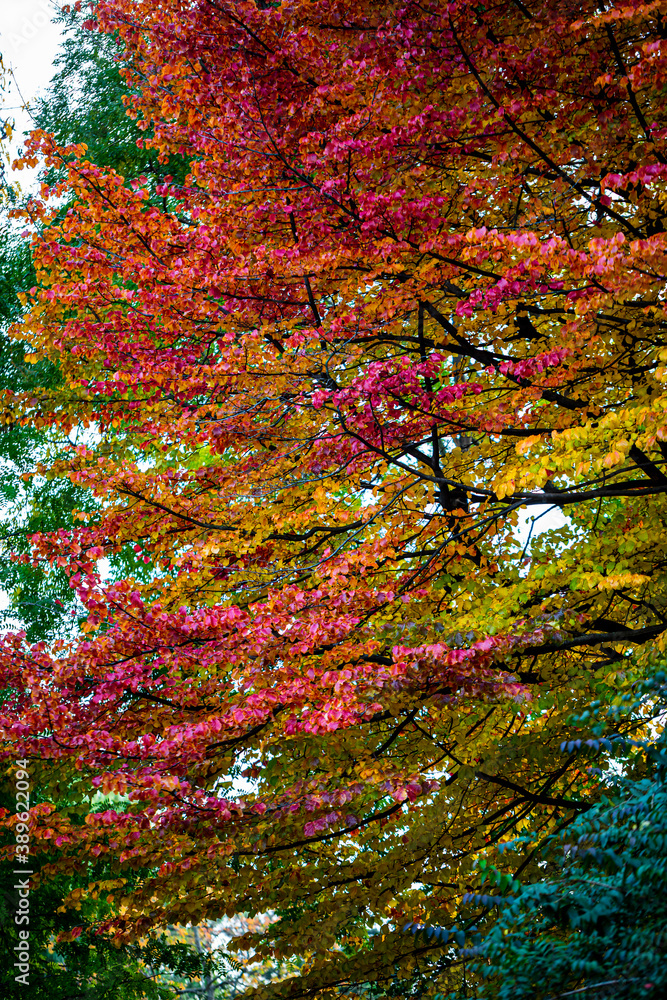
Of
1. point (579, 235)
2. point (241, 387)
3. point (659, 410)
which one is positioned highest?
point (579, 235)

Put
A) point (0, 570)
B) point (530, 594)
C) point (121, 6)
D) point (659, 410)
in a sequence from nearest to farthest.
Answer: point (659, 410) → point (530, 594) → point (121, 6) → point (0, 570)

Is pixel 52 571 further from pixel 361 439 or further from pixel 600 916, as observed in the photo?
pixel 600 916

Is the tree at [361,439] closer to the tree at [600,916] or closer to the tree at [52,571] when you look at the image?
the tree at [600,916]

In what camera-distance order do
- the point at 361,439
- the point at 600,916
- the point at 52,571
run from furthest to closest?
the point at 52,571
the point at 361,439
the point at 600,916

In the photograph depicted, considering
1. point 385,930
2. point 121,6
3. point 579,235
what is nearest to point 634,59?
point 579,235

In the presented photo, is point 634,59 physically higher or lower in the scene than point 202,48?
lower

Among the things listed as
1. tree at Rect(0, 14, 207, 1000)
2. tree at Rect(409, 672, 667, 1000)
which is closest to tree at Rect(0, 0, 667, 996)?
tree at Rect(409, 672, 667, 1000)

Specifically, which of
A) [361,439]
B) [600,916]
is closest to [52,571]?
[361,439]

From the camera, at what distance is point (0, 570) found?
14633 mm

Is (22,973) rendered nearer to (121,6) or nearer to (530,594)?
(530,594)

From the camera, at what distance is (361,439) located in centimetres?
664

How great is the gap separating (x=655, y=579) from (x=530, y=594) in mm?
1421

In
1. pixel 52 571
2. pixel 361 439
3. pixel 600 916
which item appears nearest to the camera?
pixel 600 916

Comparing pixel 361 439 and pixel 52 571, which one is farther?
pixel 52 571
